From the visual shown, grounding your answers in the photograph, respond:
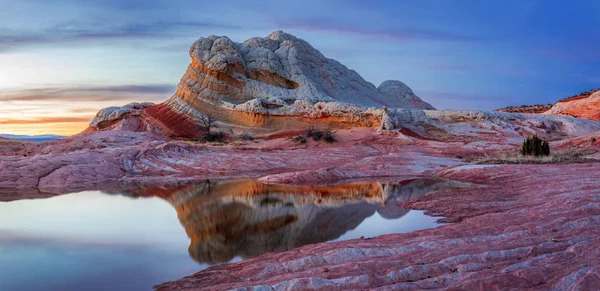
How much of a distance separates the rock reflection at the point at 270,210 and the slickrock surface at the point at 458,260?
4.61ft

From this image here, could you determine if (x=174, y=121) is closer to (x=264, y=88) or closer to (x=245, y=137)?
(x=245, y=137)

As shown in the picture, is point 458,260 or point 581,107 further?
point 581,107

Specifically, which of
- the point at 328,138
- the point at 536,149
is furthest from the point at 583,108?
the point at 328,138

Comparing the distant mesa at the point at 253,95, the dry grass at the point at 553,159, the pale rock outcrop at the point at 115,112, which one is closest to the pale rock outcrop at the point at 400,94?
the distant mesa at the point at 253,95

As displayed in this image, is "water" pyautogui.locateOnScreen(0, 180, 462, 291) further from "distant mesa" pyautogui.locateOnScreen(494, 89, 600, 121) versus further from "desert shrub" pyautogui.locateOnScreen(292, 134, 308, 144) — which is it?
"distant mesa" pyautogui.locateOnScreen(494, 89, 600, 121)

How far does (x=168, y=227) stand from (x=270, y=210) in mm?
2957

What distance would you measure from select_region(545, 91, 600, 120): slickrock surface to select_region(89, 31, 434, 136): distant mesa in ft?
72.3

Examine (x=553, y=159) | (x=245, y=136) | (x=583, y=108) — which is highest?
(x=583, y=108)

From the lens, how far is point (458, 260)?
23.7ft

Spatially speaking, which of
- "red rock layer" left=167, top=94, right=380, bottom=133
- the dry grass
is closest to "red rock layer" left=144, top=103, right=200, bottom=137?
"red rock layer" left=167, top=94, right=380, bottom=133

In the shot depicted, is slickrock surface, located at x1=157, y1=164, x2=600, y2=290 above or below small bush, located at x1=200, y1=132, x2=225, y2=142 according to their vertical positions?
below

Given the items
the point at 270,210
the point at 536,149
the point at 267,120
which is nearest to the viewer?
the point at 270,210

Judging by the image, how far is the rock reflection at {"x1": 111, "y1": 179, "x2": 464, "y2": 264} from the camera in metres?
10.0

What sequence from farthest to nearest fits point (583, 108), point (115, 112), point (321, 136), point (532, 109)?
1. point (532, 109)
2. point (583, 108)
3. point (115, 112)
4. point (321, 136)
